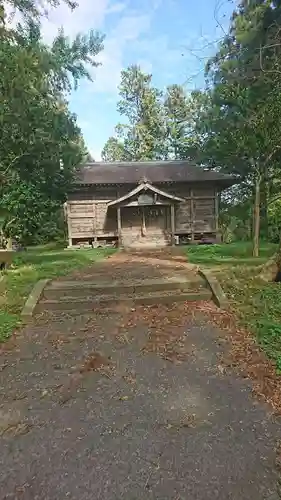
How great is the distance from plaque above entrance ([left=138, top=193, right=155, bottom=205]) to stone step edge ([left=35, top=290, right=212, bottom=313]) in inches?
498

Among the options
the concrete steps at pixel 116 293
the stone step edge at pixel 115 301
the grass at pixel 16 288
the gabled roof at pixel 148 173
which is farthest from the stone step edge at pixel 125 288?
the gabled roof at pixel 148 173

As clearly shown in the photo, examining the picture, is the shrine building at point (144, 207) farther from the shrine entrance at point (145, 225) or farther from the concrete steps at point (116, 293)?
the concrete steps at point (116, 293)

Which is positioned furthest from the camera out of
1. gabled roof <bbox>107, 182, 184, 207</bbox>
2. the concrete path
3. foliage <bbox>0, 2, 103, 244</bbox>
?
gabled roof <bbox>107, 182, 184, 207</bbox>

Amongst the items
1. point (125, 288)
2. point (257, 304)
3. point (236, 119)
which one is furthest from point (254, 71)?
point (236, 119)

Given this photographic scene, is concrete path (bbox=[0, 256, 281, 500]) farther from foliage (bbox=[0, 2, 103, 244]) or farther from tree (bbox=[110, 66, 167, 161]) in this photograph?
tree (bbox=[110, 66, 167, 161])

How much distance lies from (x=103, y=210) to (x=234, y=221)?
757 cm

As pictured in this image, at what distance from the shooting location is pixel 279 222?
1786cm

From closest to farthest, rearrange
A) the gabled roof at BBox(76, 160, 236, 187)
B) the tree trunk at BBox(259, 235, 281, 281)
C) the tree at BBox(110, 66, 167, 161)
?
the tree trunk at BBox(259, 235, 281, 281)
the gabled roof at BBox(76, 160, 236, 187)
the tree at BBox(110, 66, 167, 161)

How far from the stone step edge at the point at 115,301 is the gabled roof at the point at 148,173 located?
43.6ft

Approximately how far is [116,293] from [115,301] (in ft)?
Answer: 1.42

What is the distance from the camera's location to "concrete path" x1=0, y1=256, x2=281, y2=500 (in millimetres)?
2479

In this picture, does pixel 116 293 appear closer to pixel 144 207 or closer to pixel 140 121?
pixel 144 207

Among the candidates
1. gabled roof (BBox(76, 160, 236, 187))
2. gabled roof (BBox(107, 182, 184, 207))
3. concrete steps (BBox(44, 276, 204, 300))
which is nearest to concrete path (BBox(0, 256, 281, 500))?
concrete steps (BBox(44, 276, 204, 300))

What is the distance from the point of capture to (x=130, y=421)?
10.4 feet
